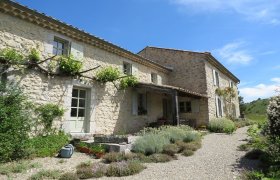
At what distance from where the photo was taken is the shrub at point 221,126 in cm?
1323

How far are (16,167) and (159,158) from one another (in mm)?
3575

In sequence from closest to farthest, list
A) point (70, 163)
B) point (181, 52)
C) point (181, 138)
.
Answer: point (70, 163)
point (181, 138)
point (181, 52)

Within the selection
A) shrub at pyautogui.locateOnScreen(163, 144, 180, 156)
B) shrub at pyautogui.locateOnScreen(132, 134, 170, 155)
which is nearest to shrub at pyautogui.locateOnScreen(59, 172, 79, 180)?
shrub at pyautogui.locateOnScreen(132, 134, 170, 155)

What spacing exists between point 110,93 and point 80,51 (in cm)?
230

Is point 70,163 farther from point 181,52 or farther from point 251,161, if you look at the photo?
point 181,52

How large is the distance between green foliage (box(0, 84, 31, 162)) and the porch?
6050mm

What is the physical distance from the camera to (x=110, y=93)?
35.4 feet

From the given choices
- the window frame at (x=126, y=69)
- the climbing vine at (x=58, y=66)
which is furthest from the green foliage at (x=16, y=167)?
the window frame at (x=126, y=69)

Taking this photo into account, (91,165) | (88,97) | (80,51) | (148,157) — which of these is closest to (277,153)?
(148,157)

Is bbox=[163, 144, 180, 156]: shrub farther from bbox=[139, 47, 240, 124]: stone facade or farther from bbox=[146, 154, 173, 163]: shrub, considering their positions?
bbox=[139, 47, 240, 124]: stone facade

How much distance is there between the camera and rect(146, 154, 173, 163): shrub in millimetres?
6590

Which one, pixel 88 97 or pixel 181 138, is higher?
pixel 88 97

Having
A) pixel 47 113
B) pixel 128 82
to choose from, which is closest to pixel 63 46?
pixel 47 113

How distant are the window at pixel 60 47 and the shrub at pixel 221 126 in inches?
362
